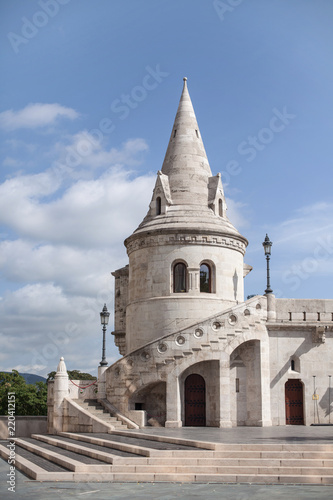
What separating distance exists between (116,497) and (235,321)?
51.1 feet

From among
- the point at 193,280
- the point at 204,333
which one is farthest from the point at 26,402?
the point at 204,333

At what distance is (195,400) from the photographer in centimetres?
2688

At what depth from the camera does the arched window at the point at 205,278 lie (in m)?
29.1

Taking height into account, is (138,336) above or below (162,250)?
below

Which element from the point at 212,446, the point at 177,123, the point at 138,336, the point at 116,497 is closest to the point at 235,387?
the point at 138,336

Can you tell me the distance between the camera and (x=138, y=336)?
2936 centimetres

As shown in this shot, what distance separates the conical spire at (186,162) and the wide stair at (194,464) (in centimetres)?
1631

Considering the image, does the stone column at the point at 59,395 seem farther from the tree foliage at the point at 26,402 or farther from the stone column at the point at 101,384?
the tree foliage at the point at 26,402

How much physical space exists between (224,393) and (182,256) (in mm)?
6602

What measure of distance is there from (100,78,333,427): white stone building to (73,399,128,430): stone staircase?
22.9 inches

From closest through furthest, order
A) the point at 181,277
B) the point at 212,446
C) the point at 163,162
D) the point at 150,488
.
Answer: the point at 150,488 → the point at 212,446 → the point at 181,277 → the point at 163,162

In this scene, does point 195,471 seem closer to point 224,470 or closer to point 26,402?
point 224,470

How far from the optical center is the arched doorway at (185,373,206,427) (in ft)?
87.8

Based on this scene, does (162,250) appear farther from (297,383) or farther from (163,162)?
(297,383)
